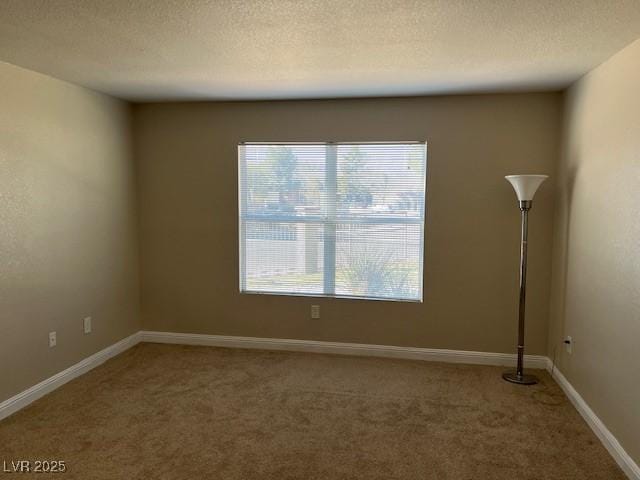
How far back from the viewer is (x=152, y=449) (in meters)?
2.71

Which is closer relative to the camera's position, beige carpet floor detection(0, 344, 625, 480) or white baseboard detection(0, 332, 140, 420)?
beige carpet floor detection(0, 344, 625, 480)

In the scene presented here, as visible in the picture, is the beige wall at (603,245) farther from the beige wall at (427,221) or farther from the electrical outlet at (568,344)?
the beige wall at (427,221)

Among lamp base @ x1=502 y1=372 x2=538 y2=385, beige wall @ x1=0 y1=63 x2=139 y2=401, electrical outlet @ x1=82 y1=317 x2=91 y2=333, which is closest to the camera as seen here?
beige wall @ x1=0 y1=63 x2=139 y2=401

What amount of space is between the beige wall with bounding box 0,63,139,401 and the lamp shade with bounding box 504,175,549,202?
3.23 meters

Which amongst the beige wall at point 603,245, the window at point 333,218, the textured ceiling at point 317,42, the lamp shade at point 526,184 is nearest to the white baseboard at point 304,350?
the beige wall at point 603,245

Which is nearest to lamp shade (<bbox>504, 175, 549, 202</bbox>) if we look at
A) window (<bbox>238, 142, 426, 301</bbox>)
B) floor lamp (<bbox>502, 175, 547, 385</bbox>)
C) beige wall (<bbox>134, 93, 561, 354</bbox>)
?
floor lamp (<bbox>502, 175, 547, 385</bbox>)

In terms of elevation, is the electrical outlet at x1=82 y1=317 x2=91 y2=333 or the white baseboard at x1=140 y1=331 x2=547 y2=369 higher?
the electrical outlet at x1=82 y1=317 x2=91 y2=333

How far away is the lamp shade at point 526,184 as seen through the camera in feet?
11.5

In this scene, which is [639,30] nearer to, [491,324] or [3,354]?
[491,324]

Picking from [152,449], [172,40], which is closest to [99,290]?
[152,449]

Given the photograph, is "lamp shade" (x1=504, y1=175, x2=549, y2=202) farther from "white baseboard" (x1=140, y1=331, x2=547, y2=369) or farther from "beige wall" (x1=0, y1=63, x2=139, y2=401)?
"beige wall" (x1=0, y1=63, x2=139, y2=401)

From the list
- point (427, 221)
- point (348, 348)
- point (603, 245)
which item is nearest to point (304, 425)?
point (348, 348)

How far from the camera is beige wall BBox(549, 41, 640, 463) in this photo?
255 centimetres

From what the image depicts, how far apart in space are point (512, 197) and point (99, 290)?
3.46 m
